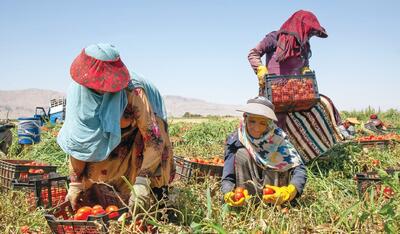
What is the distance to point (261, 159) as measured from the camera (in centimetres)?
317

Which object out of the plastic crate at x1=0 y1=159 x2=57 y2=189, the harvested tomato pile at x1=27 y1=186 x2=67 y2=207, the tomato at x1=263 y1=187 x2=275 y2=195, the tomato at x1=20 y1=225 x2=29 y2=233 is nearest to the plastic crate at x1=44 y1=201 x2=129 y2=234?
the tomato at x1=20 y1=225 x2=29 y2=233

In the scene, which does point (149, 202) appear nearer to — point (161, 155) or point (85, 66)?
point (161, 155)

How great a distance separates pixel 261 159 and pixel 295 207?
1.66 feet

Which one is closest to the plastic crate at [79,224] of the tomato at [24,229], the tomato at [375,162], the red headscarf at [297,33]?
the tomato at [24,229]

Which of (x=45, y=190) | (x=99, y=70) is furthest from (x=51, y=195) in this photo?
(x=99, y=70)

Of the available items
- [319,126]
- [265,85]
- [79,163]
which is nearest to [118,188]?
[79,163]

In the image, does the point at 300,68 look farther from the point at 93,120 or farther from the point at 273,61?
the point at 93,120

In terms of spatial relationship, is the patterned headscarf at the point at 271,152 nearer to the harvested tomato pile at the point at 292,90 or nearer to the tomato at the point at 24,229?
the harvested tomato pile at the point at 292,90

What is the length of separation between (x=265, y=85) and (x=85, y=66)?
2.19 m

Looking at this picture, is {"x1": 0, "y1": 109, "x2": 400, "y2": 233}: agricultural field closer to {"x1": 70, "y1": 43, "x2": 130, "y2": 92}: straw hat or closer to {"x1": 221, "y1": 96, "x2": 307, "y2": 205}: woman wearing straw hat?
{"x1": 221, "y1": 96, "x2": 307, "y2": 205}: woman wearing straw hat

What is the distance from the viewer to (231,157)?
3324 millimetres

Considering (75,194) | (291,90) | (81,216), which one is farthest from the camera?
(291,90)

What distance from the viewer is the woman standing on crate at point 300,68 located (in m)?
4.62

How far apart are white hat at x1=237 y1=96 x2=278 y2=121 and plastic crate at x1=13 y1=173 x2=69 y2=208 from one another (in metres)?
1.56
